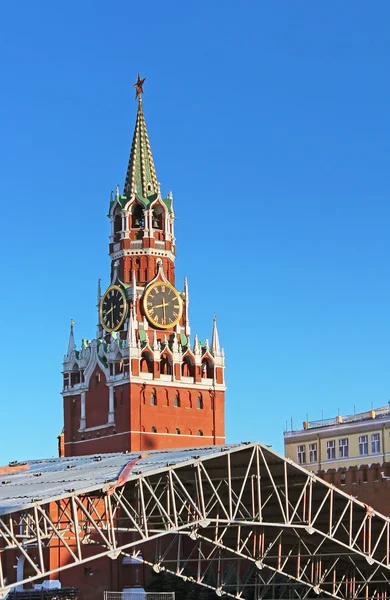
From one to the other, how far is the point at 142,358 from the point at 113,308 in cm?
766

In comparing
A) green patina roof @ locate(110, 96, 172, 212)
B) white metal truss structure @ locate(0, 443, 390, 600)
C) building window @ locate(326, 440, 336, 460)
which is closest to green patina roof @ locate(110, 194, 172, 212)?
green patina roof @ locate(110, 96, 172, 212)

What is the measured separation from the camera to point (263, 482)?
8356 centimetres

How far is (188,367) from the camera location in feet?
457

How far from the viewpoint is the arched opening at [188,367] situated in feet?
456

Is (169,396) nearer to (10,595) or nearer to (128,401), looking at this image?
(128,401)

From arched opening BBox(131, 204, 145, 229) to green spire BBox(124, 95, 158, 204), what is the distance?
180cm

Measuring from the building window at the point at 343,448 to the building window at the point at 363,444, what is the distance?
211cm

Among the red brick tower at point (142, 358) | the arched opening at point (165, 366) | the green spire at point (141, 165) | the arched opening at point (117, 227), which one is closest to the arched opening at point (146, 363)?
the red brick tower at point (142, 358)

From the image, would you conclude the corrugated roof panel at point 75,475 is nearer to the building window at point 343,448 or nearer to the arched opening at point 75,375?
the building window at point 343,448

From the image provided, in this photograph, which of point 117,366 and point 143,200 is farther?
point 143,200

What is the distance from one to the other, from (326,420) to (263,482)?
43190 millimetres

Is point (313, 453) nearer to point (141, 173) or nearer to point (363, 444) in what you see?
point (363, 444)

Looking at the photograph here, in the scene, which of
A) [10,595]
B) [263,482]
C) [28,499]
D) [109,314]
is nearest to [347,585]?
[263,482]

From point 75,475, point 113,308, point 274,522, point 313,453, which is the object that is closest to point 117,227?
point 113,308
